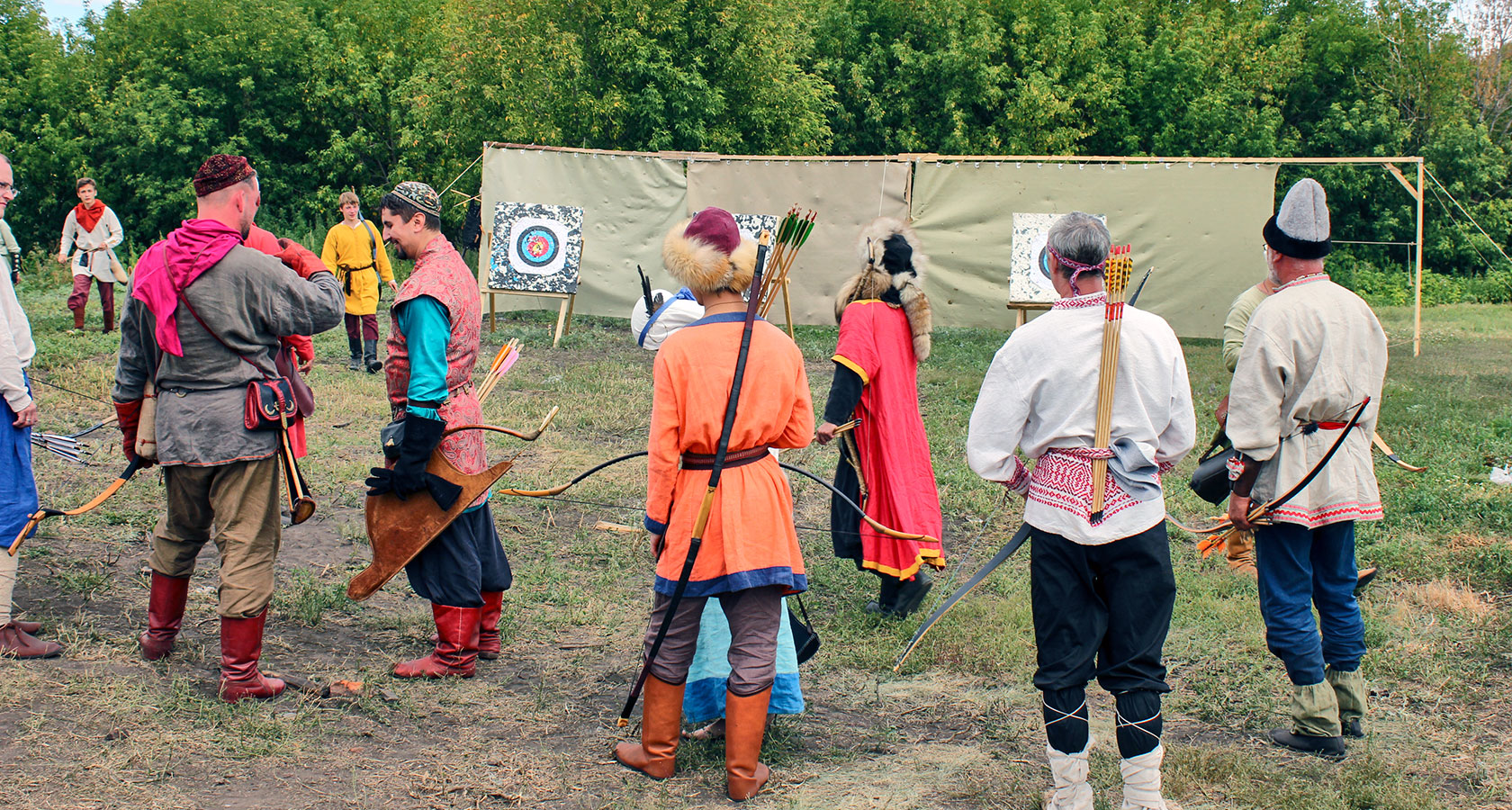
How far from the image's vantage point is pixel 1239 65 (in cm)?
2242

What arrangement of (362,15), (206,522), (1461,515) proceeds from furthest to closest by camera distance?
(362,15)
(1461,515)
(206,522)

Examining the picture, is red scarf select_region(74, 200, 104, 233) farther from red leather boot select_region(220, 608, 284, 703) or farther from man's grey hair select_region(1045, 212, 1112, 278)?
man's grey hair select_region(1045, 212, 1112, 278)

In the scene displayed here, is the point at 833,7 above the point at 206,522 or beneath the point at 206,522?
above

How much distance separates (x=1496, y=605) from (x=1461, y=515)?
1276 millimetres

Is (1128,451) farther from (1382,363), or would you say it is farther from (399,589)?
(399,589)

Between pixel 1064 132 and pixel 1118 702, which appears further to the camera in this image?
pixel 1064 132

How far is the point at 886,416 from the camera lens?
496cm

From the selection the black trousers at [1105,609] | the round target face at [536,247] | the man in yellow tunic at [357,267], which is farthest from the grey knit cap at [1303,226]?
the round target face at [536,247]

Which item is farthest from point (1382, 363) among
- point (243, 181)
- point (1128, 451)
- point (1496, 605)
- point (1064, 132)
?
point (1064, 132)

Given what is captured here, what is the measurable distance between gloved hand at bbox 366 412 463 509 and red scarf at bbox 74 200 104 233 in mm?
9760

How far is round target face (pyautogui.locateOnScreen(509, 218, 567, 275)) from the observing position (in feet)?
44.9

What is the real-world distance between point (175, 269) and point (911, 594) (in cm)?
316

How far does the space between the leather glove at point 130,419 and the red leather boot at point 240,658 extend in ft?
2.13

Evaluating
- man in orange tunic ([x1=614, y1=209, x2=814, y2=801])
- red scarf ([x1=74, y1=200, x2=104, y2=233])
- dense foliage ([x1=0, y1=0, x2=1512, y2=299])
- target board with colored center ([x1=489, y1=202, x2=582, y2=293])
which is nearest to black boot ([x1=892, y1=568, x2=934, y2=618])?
man in orange tunic ([x1=614, y1=209, x2=814, y2=801])
